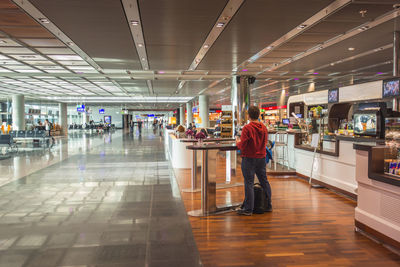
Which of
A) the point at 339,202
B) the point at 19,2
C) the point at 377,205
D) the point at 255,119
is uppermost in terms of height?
the point at 19,2

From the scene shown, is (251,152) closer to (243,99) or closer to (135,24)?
(135,24)

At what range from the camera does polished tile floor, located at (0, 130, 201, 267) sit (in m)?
3.03

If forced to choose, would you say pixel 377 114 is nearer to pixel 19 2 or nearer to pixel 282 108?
pixel 19 2

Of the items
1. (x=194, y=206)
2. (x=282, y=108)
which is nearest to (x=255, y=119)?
(x=194, y=206)

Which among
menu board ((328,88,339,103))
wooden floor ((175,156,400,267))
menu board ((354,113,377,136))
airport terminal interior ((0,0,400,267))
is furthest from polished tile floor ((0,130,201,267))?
menu board ((328,88,339,103))

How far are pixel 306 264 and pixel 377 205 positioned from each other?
4.12 ft

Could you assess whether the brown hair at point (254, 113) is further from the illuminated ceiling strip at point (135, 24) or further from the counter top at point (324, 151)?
the illuminated ceiling strip at point (135, 24)

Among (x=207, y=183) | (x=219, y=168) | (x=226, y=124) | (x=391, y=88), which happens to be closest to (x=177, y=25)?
(x=207, y=183)

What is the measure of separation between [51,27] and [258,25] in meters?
4.37

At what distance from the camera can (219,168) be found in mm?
8859

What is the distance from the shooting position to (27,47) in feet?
26.5

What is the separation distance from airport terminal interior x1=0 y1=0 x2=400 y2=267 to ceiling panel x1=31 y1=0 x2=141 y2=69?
1.5 inches

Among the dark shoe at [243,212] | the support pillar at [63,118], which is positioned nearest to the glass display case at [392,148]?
the dark shoe at [243,212]

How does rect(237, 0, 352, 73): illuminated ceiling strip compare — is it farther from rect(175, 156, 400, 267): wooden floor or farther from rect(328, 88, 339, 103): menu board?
rect(175, 156, 400, 267): wooden floor
